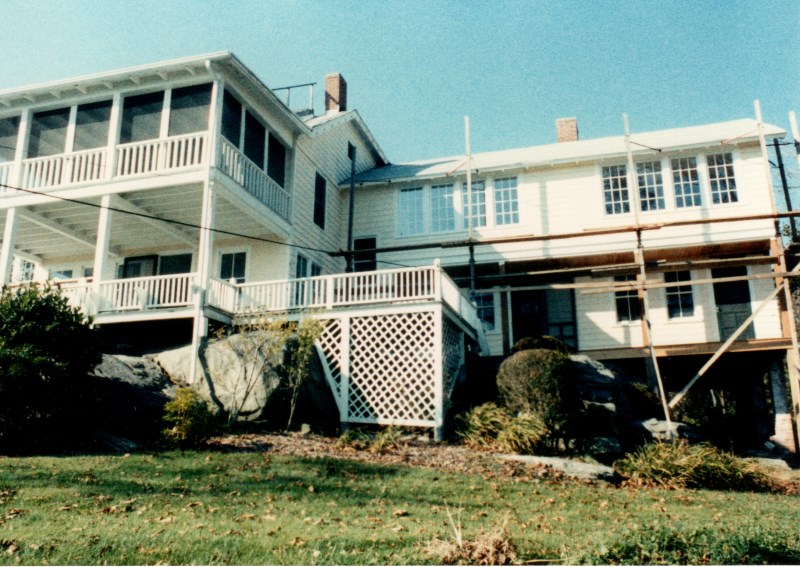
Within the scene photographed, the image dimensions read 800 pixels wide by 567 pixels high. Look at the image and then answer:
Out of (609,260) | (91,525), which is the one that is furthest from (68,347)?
(609,260)

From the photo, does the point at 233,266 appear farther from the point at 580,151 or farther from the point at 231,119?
A: the point at 580,151

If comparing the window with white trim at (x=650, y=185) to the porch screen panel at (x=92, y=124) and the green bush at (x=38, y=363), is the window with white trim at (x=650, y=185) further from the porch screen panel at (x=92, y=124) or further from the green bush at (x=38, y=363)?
the green bush at (x=38, y=363)

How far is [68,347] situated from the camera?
1036cm

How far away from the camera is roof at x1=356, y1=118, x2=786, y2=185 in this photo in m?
18.8

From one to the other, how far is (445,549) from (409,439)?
293 inches

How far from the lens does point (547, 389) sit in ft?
38.6

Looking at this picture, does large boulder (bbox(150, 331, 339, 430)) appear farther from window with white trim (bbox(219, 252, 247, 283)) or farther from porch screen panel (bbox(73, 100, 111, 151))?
porch screen panel (bbox(73, 100, 111, 151))

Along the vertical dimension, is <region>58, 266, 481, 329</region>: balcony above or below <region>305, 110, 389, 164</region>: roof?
below

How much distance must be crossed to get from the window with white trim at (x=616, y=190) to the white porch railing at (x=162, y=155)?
39.2ft

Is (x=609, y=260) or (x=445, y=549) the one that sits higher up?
(x=609, y=260)

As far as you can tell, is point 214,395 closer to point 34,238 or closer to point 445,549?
point 445,549

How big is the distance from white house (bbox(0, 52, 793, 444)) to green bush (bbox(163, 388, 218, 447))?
11.9ft

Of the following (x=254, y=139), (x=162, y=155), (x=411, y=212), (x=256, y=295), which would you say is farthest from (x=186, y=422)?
(x=411, y=212)

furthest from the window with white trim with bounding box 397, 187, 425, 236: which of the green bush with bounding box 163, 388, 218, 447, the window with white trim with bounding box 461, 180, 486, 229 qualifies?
the green bush with bounding box 163, 388, 218, 447
